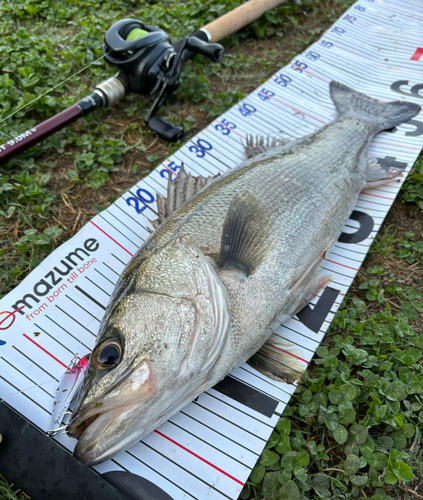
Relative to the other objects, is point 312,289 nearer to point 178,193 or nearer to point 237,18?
point 178,193

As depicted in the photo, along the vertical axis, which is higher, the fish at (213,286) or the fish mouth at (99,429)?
the fish at (213,286)

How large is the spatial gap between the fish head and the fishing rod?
1745mm

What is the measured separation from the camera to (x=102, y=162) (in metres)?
3.02

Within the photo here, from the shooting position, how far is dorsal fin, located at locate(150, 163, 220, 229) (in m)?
2.47

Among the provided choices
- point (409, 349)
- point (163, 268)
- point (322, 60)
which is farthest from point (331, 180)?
point (322, 60)

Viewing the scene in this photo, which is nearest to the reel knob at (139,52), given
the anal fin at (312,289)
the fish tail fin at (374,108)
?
the fish tail fin at (374,108)

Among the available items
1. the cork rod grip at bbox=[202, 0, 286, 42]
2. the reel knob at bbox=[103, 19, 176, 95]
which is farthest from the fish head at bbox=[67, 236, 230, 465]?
the cork rod grip at bbox=[202, 0, 286, 42]

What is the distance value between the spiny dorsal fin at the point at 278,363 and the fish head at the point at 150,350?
467 millimetres

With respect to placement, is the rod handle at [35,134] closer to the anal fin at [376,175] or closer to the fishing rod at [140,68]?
the fishing rod at [140,68]

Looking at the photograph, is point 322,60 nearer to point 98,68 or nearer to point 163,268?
point 98,68

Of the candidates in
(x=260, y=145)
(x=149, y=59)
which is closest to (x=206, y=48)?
(x=149, y=59)

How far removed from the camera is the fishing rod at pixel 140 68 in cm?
298

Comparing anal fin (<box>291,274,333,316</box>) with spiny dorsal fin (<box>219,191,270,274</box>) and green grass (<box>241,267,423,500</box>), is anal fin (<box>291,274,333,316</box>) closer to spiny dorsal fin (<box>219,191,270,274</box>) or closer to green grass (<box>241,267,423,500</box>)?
green grass (<box>241,267,423,500</box>)

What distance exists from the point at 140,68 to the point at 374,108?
2162 millimetres
